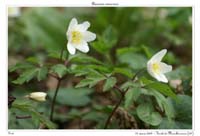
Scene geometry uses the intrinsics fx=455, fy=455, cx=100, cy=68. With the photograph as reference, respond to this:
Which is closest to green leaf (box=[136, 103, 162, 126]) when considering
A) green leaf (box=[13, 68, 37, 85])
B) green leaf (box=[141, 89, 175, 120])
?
green leaf (box=[141, 89, 175, 120])

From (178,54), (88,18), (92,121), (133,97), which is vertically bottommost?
(92,121)

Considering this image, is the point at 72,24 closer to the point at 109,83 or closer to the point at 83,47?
the point at 83,47

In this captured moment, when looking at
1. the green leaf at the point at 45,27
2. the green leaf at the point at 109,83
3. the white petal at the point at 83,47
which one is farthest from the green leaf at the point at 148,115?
the green leaf at the point at 45,27

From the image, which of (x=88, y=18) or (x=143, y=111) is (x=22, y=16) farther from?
(x=143, y=111)

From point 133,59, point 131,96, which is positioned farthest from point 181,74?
point 131,96

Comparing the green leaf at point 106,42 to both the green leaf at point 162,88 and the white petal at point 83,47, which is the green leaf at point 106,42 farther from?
the green leaf at point 162,88
